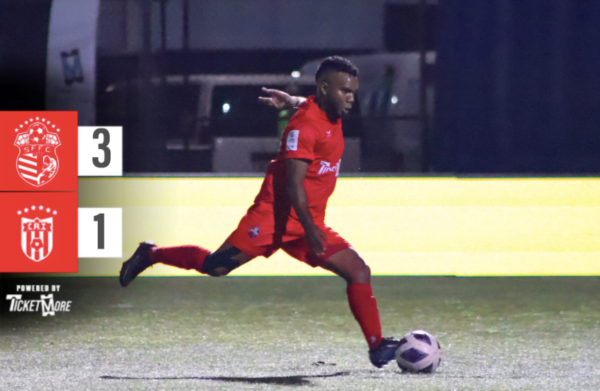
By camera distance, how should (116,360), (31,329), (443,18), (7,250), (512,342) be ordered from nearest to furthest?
(116,360)
(512,342)
(31,329)
(7,250)
(443,18)

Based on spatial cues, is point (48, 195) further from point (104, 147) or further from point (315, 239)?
point (315, 239)

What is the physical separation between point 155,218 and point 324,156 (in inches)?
125

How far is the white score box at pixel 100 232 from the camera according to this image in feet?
26.9

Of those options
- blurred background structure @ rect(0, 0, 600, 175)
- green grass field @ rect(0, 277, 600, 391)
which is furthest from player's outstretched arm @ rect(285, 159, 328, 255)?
blurred background structure @ rect(0, 0, 600, 175)

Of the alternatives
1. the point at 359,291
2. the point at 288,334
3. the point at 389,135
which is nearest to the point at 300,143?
the point at 359,291

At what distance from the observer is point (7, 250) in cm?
803

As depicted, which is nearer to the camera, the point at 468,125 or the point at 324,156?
the point at 324,156

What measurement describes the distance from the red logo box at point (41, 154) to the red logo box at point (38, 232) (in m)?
0.11

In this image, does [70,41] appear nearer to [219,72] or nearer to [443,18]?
[219,72]

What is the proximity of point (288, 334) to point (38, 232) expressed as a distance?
279cm

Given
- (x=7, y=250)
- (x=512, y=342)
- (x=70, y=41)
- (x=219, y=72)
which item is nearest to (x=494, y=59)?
(x=219, y=72)

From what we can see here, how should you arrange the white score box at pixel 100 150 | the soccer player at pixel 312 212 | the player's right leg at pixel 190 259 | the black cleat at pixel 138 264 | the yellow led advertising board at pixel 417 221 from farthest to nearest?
the yellow led advertising board at pixel 417 221, the white score box at pixel 100 150, the black cleat at pixel 138 264, the player's right leg at pixel 190 259, the soccer player at pixel 312 212

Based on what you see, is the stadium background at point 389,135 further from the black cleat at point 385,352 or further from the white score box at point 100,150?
the black cleat at point 385,352

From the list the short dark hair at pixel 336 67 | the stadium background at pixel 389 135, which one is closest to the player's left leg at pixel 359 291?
the short dark hair at pixel 336 67
